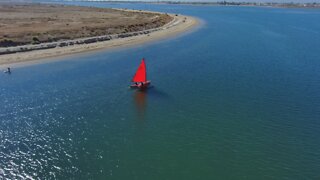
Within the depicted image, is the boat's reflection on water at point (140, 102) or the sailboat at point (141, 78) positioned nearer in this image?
the boat's reflection on water at point (140, 102)

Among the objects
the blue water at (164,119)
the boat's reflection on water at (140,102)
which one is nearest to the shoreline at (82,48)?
the blue water at (164,119)

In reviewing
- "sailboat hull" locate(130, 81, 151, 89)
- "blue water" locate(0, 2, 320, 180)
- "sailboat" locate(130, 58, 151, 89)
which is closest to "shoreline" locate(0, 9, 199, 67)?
"blue water" locate(0, 2, 320, 180)

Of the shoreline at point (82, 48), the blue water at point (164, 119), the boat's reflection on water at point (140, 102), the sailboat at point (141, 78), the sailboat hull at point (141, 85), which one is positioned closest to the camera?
the blue water at point (164, 119)

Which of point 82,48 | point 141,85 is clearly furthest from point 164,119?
point 82,48

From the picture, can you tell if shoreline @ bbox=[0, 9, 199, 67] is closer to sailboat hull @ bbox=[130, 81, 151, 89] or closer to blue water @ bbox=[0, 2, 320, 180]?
blue water @ bbox=[0, 2, 320, 180]

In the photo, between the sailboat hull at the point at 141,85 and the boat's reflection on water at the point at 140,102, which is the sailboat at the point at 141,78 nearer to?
the sailboat hull at the point at 141,85

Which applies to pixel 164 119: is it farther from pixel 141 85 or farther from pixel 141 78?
pixel 141 78

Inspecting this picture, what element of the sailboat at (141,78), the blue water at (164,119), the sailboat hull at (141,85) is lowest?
the blue water at (164,119)

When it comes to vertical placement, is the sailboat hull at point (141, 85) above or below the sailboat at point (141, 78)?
below

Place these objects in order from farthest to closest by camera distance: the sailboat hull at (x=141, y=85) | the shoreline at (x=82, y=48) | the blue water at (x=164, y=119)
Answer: the shoreline at (x=82, y=48)
the sailboat hull at (x=141, y=85)
the blue water at (x=164, y=119)
